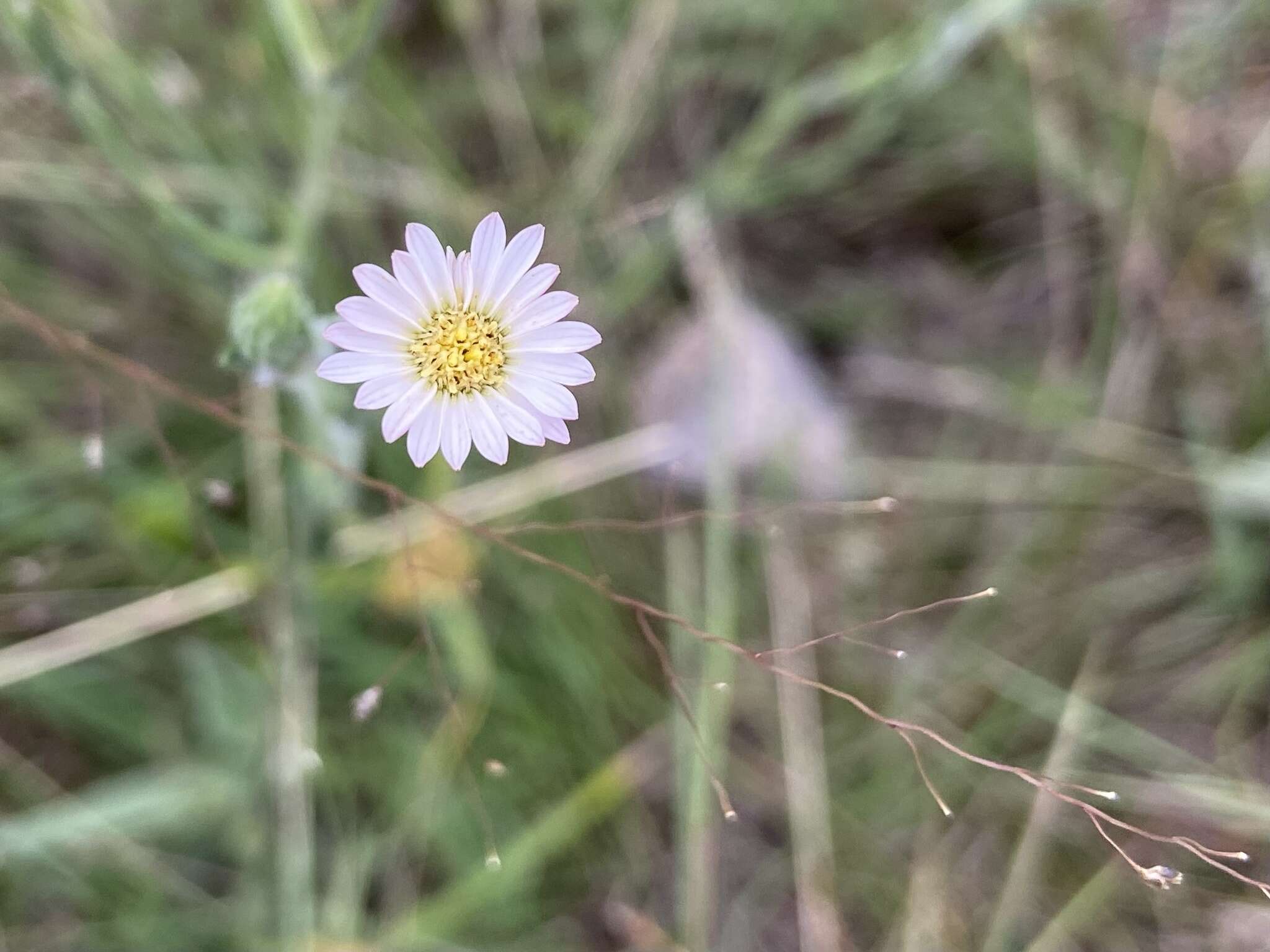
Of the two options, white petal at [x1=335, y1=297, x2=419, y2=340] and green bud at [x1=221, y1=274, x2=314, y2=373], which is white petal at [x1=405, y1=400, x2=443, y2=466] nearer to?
white petal at [x1=335, y1=297, x2=419, y2=340]

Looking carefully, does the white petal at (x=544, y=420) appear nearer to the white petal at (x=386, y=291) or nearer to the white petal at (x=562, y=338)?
the white petal at (x=562, y=338)

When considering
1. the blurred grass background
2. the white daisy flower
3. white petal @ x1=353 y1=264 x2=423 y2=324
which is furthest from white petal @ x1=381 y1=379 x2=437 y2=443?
the blurred grass background

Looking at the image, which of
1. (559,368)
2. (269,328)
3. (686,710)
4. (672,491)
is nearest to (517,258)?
(559,368)

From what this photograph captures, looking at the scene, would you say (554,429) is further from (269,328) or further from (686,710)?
(269,328)

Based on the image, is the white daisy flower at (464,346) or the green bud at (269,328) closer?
the white daisy flower at (464,346)

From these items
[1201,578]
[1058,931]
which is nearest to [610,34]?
[1201,578]

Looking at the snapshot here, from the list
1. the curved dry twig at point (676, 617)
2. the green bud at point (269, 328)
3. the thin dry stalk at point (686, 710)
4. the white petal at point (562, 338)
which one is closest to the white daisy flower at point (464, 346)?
the white petal at point (562, 338)
